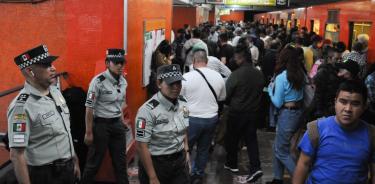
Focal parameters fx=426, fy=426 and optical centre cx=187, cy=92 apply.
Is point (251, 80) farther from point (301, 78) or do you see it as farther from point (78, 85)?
point (78, 85)

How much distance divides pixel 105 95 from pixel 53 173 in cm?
152

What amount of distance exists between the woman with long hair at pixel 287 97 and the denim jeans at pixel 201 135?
75 centimetres

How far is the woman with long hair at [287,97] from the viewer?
15.6 feet

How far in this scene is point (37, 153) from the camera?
3162 mm

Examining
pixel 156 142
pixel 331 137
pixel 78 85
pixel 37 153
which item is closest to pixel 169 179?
pixel 156 142

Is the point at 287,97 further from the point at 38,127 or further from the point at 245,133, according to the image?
the point at 38,127

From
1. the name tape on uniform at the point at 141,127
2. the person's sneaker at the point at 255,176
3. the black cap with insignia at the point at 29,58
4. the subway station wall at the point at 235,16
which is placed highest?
the subway station wall at the point at 235,16

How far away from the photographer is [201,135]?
16.5ft

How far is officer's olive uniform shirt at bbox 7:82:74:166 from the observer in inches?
118

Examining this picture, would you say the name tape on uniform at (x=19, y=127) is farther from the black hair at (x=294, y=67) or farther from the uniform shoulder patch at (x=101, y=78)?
the black hair at (x=294, y=67)

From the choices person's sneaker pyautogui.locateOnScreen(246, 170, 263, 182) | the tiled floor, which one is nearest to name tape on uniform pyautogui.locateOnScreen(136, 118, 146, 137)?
the tiled floor

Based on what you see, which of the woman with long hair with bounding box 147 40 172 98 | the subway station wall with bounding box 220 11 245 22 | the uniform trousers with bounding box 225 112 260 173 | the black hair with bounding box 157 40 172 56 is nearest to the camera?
the uniform trousers with bounding box 225 112 260 173

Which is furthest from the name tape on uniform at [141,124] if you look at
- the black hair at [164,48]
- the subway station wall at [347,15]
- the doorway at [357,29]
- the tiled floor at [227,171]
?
the doorway at [357,29]

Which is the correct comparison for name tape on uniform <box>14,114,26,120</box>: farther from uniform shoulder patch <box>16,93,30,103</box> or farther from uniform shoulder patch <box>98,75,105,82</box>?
uniform shoulder patch <box>98,75,105,82</box>
